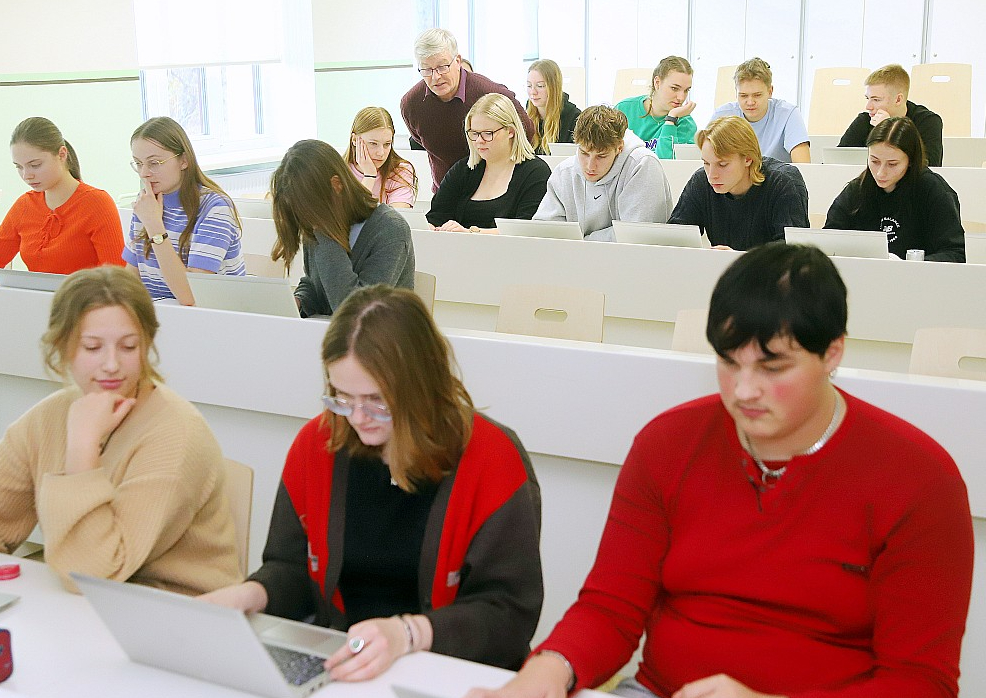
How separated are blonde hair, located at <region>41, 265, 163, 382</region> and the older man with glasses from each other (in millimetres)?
3128

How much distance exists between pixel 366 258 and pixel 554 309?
1.73ft

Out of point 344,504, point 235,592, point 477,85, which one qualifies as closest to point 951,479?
point 344,504

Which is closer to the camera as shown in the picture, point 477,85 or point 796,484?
point 796,484

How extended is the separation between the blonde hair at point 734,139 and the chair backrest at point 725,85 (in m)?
5.08

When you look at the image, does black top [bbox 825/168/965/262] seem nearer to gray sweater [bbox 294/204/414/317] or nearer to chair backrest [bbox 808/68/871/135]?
gray sweater [bbox 294/204/414/317]

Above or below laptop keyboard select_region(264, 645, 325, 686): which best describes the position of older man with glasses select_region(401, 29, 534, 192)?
above

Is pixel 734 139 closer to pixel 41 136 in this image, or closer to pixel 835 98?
pixel 41 136

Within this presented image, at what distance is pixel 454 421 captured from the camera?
5.34 feet

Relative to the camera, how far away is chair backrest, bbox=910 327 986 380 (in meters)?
2.35

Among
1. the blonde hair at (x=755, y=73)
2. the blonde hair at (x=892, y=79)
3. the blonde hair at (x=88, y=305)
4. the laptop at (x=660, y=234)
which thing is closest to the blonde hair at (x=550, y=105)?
the blonde hair at (x=755, y=73)

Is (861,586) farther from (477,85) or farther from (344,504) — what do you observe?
(477,85)

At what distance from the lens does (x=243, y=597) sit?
162 cm

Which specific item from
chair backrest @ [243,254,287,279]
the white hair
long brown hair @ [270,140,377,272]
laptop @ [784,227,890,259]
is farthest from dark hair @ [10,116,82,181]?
laptop @ [784,227,890,259]

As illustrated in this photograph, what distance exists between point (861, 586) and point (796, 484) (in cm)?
15
